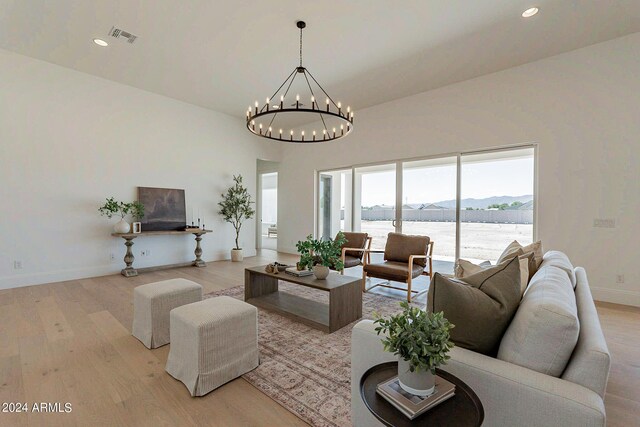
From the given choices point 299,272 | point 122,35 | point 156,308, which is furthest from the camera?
point 122,35

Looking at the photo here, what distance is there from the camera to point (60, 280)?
14.9 ft

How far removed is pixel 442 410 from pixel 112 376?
2.28m

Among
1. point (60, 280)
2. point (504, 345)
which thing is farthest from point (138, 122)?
point (504, 345)

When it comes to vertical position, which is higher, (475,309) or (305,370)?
(475,309)

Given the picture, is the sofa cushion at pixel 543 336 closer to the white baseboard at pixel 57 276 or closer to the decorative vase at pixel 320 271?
the decorative vase at pixel 320 271

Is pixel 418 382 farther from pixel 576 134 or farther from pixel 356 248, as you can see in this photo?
pixel 576 134

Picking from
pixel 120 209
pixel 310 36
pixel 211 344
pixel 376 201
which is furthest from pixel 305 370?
pixel 120 209

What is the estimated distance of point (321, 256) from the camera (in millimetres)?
3135

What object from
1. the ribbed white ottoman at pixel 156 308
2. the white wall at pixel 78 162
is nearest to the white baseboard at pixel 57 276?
the white wall at pixel 78 162

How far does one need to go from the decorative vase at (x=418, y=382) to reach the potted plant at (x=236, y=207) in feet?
19.4

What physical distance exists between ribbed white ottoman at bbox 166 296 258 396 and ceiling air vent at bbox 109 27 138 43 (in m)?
3.64

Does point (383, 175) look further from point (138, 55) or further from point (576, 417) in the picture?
point (576, 417)

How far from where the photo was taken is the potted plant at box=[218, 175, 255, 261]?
21.5 feet

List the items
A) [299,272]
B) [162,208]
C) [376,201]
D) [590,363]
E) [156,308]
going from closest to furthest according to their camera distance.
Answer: [590,363] < [156,308] < [299,272] < [162,208] < [376,201]
